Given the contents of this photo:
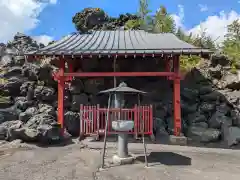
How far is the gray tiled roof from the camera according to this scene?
9.01 m

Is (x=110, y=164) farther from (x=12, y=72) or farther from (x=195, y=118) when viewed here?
(x=12, y=72)

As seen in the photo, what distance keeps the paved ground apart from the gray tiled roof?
3.72m

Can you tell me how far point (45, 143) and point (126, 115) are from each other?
11.1 feet

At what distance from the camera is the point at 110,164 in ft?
20.2

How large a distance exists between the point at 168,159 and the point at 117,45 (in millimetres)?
5763

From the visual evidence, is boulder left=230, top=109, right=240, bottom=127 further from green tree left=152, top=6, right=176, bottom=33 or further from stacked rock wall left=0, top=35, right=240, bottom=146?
green tree left=152, top=6, right=176, bottom=33

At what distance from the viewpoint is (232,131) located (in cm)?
955

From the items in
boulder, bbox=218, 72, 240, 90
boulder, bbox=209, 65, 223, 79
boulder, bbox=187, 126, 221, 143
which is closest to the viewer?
boulder, bbox=187, 126, 221, 143

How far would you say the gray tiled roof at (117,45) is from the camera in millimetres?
9008

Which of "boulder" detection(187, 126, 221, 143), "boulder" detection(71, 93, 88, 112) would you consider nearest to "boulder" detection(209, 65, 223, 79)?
"boulder" detection(187, 126, 221, 143)

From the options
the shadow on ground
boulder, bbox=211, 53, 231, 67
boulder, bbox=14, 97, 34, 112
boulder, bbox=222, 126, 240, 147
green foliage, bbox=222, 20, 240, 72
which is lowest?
the shadow on ground

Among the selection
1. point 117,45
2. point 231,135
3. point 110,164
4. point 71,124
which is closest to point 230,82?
point 231,135

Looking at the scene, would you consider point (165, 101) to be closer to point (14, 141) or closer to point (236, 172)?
point (236, 172)

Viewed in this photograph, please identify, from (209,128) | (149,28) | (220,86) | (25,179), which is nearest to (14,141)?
(25,179)
